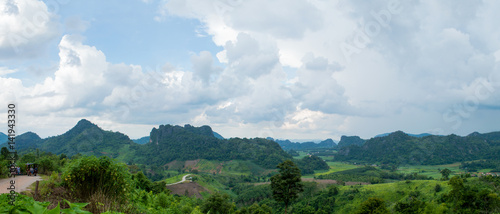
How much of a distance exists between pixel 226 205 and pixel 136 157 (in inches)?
5661

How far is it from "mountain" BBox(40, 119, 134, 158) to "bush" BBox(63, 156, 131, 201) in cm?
16786

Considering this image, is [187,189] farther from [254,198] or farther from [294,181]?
[294,181]

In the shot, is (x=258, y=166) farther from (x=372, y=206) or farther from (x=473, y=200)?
(x=473, y=200)

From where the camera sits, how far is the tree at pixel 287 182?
30625mm

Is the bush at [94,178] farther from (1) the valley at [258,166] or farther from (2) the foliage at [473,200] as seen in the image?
(1) the valley at [258,166]

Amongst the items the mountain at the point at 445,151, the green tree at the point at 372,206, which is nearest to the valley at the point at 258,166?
the mountain at the point at 445,151

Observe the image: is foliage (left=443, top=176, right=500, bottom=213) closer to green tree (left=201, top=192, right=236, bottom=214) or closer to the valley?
the valley

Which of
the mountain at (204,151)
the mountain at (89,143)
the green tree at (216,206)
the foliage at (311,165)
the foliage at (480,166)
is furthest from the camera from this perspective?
the mountain at (204,151)

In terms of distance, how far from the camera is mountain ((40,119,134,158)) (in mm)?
160750

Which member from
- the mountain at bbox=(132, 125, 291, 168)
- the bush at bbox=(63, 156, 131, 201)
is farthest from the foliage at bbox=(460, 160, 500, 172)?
the bush at bbox=(63, 156, 131, 201)

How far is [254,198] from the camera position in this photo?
278ft

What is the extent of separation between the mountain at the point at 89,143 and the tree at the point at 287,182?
494ft

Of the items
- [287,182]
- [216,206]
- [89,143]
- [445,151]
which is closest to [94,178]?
[287,182]

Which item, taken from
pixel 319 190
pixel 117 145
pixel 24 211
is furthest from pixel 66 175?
pixel 117 145
